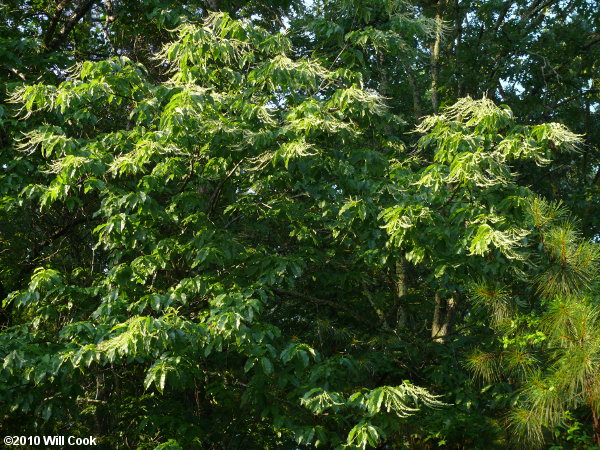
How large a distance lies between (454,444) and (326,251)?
6.57 ft

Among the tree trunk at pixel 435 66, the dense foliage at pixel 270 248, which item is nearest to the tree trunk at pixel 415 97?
the tree trunk at pixel 435 66

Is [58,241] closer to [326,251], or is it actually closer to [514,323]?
[326,251]

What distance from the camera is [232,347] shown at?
14.3 feet

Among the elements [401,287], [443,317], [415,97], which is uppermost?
[415,97]

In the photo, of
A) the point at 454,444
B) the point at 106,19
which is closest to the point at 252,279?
the point at 454,444

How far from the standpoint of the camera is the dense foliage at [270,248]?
4043 mm

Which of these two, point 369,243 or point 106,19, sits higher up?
point 106,19

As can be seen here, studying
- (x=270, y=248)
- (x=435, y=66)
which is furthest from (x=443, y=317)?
(x=435, y=66)

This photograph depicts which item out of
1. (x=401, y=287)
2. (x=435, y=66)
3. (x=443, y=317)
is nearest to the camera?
(x=401, y=287)

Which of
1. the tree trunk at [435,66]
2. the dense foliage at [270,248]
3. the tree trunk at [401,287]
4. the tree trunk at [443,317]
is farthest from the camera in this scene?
the tree trunk at [435,66]

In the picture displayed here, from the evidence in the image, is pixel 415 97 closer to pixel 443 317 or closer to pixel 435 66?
pixel 435 66

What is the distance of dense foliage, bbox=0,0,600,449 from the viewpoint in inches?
159

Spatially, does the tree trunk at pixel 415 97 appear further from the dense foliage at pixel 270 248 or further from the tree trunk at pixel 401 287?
the dense foliage at pixel 270 248

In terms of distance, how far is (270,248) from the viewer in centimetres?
596
